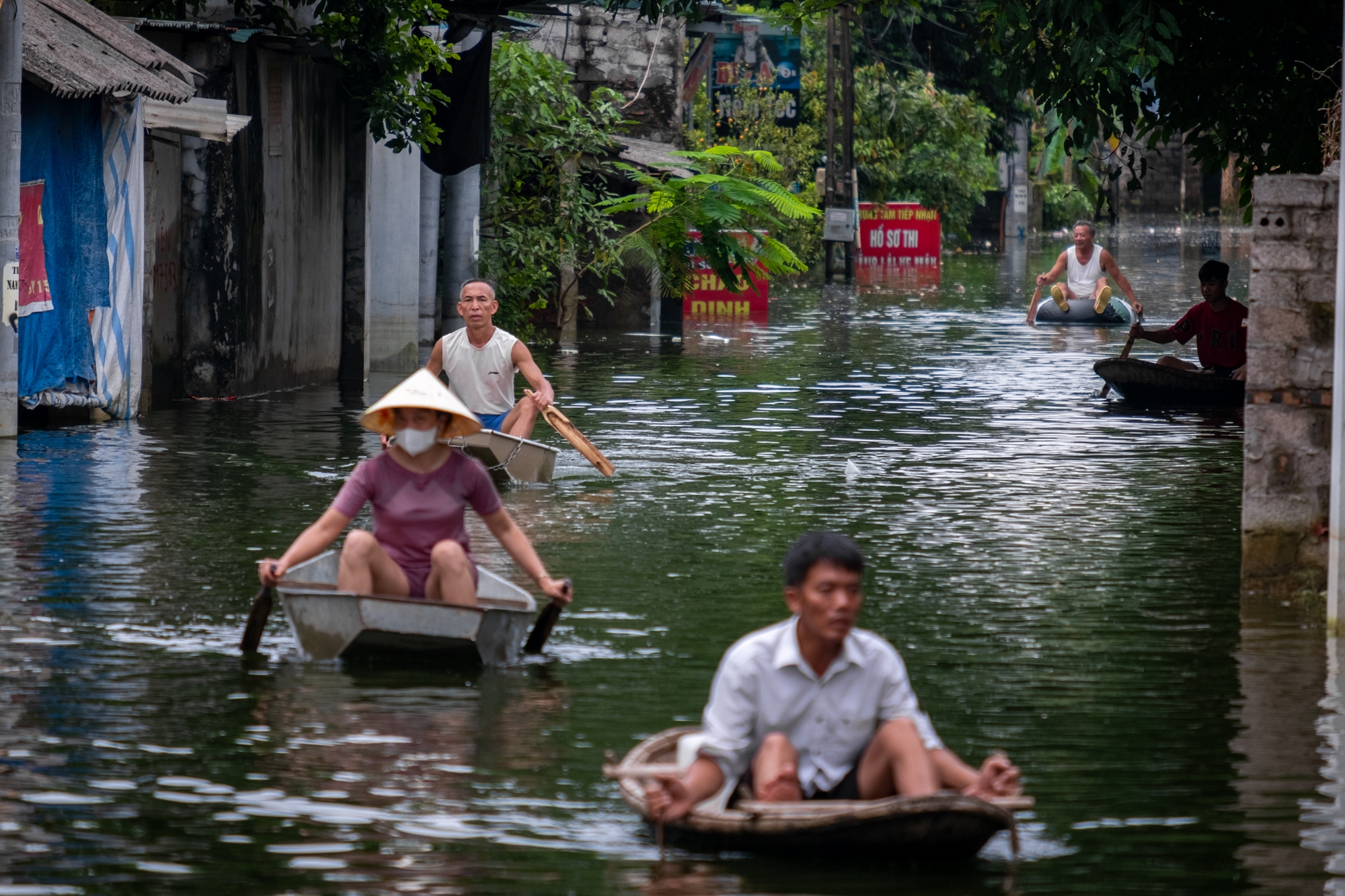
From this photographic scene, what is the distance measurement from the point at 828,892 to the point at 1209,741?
231 centimetres

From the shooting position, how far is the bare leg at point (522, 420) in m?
15.1

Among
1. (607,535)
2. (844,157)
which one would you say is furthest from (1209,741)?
(844,157)

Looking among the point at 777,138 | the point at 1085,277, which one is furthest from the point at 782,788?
the point at 777,138

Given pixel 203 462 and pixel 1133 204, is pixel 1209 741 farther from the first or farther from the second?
pixel 1133 204

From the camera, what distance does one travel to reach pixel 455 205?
26.3 meters

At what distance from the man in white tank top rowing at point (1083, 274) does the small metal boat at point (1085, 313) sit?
0.07m

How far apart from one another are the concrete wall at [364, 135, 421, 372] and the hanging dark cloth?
1.42 feet

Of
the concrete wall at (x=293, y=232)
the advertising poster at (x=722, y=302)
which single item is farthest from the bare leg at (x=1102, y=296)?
the concrete wall at (x=293, y=232)

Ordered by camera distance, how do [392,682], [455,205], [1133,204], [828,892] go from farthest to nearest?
[1133,204] < [455,205] < [392,682] < [828,892]

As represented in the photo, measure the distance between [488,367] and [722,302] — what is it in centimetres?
2084

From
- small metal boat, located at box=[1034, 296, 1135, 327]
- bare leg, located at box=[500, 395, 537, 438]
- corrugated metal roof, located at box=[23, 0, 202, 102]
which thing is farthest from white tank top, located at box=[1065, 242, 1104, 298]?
bare leg, located at box=[500, 395, 537, 438]

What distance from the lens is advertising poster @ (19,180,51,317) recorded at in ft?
54.7

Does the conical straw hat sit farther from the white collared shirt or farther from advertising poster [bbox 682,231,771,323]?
advertising poster [bbox 682,231,771,323]

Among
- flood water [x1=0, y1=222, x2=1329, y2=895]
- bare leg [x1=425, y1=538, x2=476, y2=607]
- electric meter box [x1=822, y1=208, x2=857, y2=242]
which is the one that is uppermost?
electric meter box [x1=822, y1=208, x2=857, y2=242]
